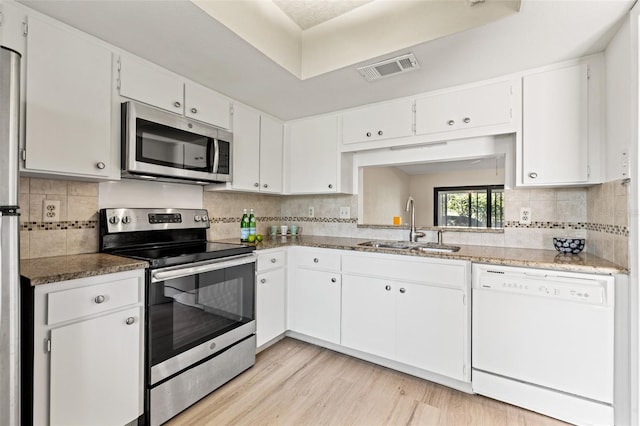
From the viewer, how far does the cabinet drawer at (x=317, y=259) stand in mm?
2463

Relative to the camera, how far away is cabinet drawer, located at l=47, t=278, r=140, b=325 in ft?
4.16

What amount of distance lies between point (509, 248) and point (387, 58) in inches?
64.3

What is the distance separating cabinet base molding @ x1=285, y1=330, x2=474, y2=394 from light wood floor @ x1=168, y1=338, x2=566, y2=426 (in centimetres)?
3

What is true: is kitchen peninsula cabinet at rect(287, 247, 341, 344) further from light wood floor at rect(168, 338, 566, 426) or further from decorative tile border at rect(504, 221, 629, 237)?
decorative tile border at rect(504, 221, 629, 237)

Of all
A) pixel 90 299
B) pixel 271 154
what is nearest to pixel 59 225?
pixel 90 299

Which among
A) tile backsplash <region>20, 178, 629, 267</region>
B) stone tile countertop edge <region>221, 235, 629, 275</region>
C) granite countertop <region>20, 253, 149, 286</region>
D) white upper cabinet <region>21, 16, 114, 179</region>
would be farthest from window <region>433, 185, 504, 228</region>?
white upper cabinet <region>21, 16, 114, 179</region>

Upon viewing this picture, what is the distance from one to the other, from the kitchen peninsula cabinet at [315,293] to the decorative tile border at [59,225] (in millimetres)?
1443

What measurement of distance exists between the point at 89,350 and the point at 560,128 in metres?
2.88

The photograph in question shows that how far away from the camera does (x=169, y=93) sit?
2.04 metres

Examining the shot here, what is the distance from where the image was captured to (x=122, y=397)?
1.49 m

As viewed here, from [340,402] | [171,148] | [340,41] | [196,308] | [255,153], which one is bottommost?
[340,402]

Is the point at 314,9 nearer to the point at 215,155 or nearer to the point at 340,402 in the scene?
the point at 215,155

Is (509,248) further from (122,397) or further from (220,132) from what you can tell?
(122,397)

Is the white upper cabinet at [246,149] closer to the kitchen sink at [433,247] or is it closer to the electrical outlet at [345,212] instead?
the electrical outlet at [345,212]
